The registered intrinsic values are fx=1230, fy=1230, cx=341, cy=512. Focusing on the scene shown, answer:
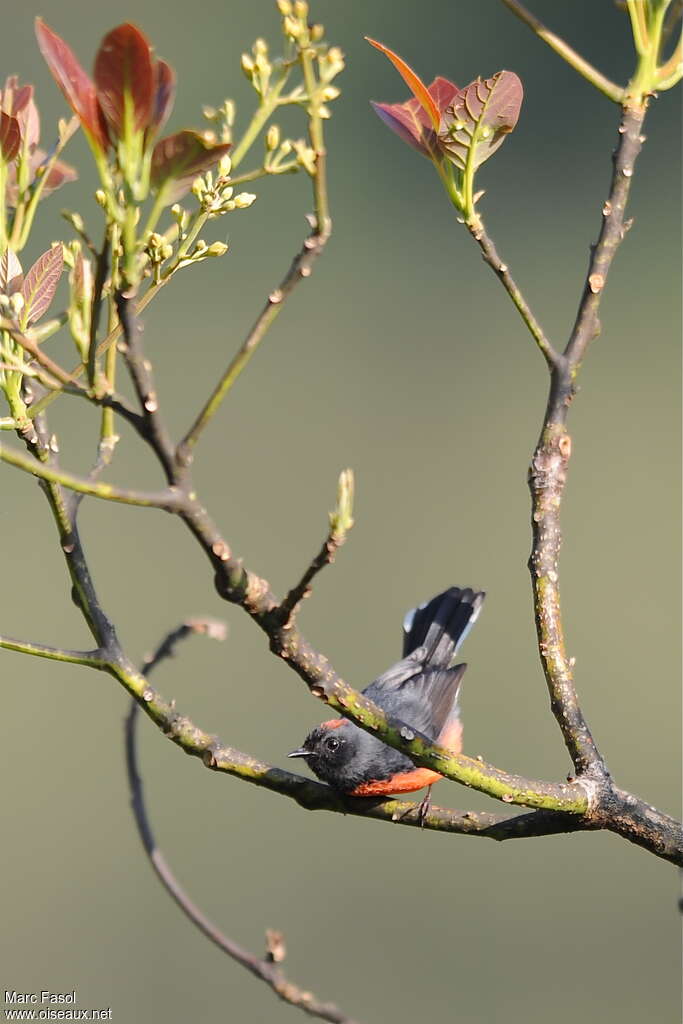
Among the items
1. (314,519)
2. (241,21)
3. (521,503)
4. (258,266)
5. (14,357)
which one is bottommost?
(14,357)

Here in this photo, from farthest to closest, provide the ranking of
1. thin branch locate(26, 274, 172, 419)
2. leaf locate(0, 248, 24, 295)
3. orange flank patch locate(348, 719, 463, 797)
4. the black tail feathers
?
the black tail feathers < orange flank patch locate(348, 719, 463, 797) < leaf locate(0, 248, 24, 295) < thin branch locate(26, 274, 172, 419)

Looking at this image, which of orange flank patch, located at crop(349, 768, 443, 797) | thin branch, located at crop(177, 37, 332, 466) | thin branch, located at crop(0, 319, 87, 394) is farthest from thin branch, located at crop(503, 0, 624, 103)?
orange flank patch, located at crop(349, 768, 443, 797)

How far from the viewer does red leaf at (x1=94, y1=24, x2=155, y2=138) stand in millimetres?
868

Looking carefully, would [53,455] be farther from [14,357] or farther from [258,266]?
[258,266]

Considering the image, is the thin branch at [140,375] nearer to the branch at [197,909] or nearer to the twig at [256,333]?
the twig at [256,333]

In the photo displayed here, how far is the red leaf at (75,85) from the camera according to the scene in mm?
884

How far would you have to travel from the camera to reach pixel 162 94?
0.88m

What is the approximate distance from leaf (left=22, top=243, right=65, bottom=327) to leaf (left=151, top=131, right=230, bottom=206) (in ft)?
1.06

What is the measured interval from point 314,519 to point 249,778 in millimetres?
6455

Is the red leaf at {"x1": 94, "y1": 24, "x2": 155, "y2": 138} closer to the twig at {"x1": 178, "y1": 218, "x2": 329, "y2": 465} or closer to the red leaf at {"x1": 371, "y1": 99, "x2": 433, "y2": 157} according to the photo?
the twig at {"x1": 178, "y1": 218, "x2": 329, "y2": 465}

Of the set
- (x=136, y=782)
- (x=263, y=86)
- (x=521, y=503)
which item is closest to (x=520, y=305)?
(x=263, y=86)

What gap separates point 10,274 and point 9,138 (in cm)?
13

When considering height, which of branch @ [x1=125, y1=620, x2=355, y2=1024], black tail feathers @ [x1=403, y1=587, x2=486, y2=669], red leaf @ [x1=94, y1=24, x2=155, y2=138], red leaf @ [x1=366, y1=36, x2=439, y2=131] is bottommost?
branch @ [x1=125, y1=620, x2=355, y2=1024]

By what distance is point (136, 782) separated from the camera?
167 cm
